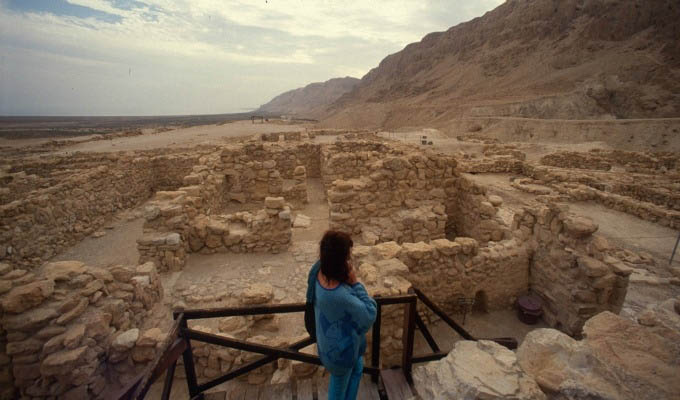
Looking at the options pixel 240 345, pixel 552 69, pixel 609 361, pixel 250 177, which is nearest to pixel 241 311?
pixel 240 345

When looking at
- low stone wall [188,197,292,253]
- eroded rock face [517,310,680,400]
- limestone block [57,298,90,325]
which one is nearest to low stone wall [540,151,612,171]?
low stone wall [188,197,292,253]

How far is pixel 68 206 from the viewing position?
9859 mm

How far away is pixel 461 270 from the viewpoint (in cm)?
575

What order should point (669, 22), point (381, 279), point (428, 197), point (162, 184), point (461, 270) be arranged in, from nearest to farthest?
point (381, 279) → point (461, 270) → point (428, 197) → point (162, 184) → point (669, 22)

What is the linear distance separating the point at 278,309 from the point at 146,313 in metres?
3.92

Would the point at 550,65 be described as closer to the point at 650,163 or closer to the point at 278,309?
the point at 650,163

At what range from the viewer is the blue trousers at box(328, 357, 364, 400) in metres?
2.42

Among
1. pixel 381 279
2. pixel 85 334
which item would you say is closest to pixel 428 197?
pixel 381 279

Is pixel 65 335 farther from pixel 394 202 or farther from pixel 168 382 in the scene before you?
pixel 394 202

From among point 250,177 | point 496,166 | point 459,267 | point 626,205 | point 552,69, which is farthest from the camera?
point 552,69

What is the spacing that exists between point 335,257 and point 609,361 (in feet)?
6.25

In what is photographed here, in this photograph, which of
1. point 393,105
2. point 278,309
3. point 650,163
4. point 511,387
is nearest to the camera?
point 511,387

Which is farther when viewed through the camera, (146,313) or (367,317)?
(146,313)

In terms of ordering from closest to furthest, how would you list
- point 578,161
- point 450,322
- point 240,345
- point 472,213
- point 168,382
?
1. point 168,382
2. point 240,345
3. point 450,322
4. point 472,213
5. point 578,161
